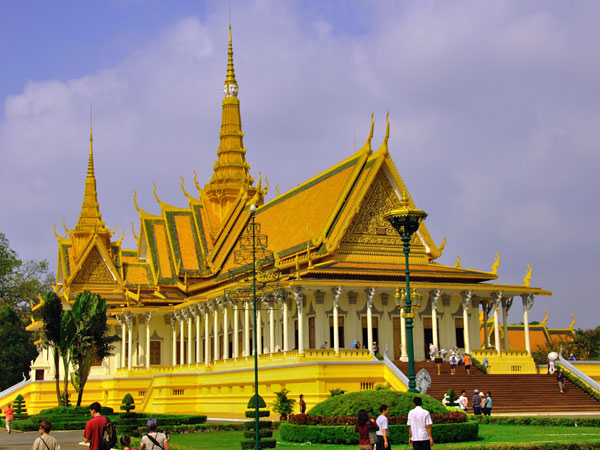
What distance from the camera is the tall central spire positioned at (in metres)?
55.4

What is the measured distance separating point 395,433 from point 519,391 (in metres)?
12.9

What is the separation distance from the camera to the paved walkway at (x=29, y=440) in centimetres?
2392

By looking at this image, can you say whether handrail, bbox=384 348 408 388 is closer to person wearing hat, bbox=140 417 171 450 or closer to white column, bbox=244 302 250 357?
white column, bbox=244 302 250 357

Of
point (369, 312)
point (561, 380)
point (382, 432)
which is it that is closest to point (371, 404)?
point (382, 432)

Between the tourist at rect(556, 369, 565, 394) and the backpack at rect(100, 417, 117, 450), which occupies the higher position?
the tourist at rect(556, 369, 565, 394)

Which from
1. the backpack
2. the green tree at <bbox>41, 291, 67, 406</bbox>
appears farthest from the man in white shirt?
the green tree at <bbox>41, 291, 67, 406</bbox>

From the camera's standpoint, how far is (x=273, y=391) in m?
32.8

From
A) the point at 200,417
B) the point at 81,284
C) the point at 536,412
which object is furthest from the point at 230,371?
the point at 81,284

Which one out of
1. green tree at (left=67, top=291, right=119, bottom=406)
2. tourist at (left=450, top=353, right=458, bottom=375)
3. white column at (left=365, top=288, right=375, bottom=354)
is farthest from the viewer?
green tree at (left=67, top=291, right=119, bottom=406)

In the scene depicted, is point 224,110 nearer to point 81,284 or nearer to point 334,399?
point 81,284

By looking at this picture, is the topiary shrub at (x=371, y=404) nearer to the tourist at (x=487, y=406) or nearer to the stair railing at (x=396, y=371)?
the tourist at (x=487, y=406)

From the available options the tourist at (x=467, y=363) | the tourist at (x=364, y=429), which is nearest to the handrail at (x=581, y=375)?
the tourist at (x=467, y=363)

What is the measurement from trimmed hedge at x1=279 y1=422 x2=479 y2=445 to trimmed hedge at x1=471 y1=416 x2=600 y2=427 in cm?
377

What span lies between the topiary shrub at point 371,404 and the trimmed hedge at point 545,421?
333 cm
